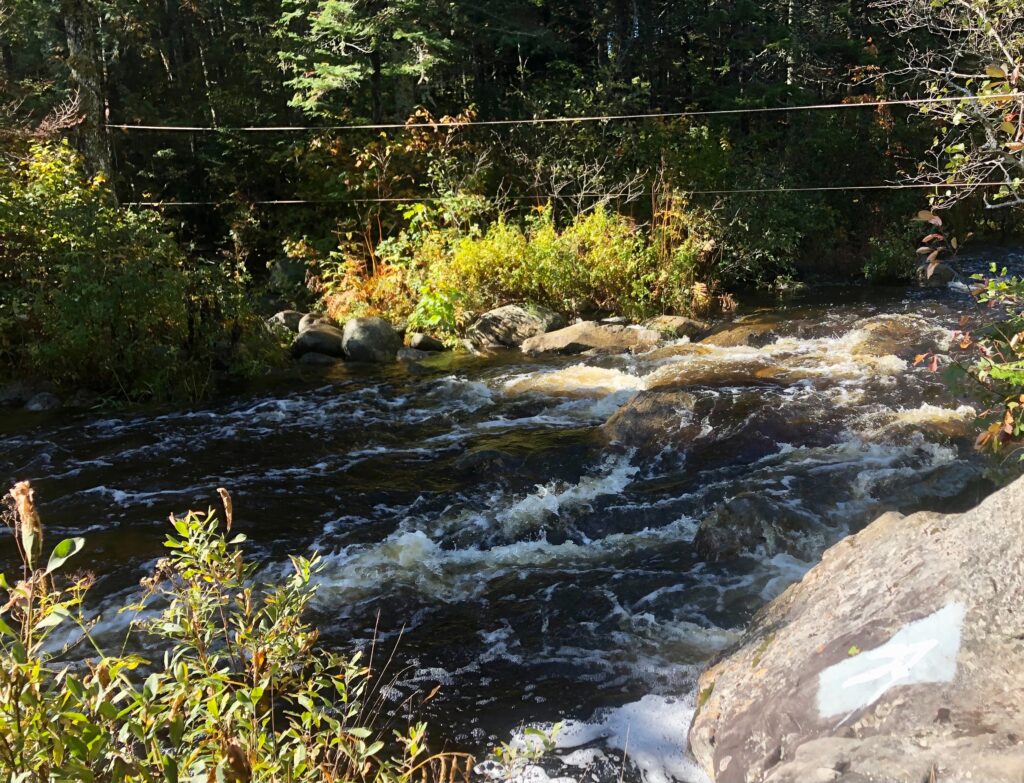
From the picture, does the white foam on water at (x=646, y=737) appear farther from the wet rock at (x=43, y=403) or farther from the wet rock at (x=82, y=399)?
the wet rock at (x=43, y=403)

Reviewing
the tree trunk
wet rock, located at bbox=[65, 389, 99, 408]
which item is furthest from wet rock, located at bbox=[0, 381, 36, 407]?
the tree trunk

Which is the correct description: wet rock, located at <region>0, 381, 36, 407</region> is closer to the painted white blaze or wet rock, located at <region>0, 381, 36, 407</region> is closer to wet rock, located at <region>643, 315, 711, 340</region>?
wet rock, located at <region>643, 315, 711, 340</region>

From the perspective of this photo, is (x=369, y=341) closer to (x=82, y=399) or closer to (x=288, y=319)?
(x=288, y=319)

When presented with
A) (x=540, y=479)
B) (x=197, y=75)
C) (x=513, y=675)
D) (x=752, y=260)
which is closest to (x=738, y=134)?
(x=752, y=260)

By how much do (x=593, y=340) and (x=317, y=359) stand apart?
3.69 meters

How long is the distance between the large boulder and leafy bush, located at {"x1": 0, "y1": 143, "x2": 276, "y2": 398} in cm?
767

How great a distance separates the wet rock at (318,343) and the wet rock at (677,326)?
4.26m

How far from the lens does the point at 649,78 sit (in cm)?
1911

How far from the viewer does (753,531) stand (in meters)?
4.93

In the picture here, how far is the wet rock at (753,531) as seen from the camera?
487cm

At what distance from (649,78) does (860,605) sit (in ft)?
60.2

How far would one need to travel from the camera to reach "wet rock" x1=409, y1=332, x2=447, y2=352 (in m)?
11.2

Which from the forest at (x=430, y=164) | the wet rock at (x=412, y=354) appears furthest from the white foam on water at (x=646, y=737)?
the wet rock at (x=412, y=354)

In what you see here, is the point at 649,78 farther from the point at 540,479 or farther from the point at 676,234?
the point at 540,479
